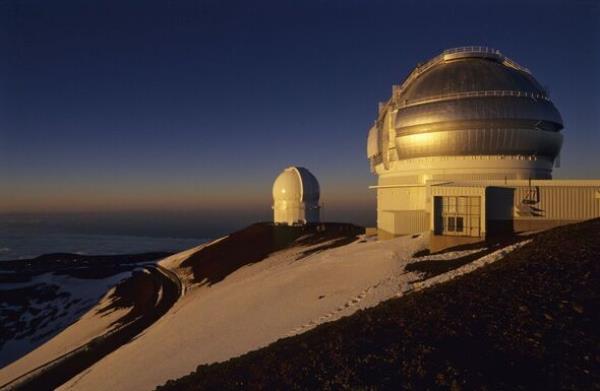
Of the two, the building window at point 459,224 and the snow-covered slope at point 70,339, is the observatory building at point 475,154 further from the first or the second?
the snow-covered slope at point 70,339

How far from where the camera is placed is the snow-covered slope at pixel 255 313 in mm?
13888

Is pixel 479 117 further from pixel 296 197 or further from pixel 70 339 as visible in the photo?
pixel 70 339

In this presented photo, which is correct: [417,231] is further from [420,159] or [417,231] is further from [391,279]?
[391,279]

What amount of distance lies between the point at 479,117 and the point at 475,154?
2614 millimetres

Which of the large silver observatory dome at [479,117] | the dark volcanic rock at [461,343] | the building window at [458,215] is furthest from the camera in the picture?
the large silver observatory dome at [479,117]

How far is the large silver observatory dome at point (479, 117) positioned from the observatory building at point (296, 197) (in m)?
23.7

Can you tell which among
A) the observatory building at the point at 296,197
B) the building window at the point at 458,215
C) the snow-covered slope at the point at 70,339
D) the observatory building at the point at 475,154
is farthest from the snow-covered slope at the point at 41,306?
the observatory building at the point at 475,154

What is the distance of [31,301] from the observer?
133ft

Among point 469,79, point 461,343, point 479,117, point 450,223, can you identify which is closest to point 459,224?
point 450,223

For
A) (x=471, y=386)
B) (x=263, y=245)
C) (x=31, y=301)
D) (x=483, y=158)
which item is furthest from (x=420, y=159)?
(x=31, y=301)

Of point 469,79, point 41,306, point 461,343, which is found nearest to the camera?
point 461,343

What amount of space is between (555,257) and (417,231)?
1455 centimetres

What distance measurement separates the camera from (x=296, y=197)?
5475 centimetres

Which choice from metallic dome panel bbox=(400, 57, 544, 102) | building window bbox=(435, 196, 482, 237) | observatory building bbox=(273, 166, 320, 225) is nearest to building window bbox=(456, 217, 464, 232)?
building window bbox=(435, 196, 482, 237)
